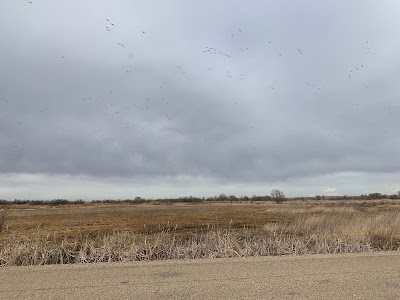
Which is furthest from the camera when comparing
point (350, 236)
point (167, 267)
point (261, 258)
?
point (350, 236)

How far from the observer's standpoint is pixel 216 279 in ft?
31.2

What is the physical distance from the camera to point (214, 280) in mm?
9391

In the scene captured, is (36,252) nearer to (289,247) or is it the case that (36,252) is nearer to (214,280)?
(214,280)

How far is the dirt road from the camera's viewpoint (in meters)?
8.12

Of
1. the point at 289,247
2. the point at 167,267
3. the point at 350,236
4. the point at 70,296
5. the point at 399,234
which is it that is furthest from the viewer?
the point at 399,234

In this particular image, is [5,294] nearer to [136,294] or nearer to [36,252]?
[136,294]

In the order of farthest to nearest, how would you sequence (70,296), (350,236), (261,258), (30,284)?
(350,236) → (261,258) → (30,284) → (70,296)

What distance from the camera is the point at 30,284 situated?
9.23 metres

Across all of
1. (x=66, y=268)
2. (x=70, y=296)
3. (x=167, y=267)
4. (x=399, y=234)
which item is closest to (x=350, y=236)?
(x=399, y=234)

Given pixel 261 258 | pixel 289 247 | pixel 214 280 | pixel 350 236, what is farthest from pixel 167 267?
pixel 350 236

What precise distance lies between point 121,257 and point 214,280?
4.75 metres

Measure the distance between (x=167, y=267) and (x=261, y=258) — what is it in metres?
3.07

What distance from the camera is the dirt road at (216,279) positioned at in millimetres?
8125

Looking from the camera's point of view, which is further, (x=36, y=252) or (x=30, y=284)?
(x=36, y=252)
